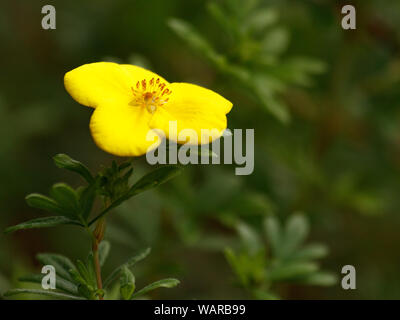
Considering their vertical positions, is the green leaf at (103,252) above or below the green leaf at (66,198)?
below

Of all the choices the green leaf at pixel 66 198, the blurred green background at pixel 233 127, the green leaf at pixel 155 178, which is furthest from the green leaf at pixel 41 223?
the blurred green background at pixel 233 127

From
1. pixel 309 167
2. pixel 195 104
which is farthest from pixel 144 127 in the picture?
pixel 309 167

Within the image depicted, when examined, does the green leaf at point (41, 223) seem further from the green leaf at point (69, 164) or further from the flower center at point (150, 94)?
the flower center at point (150, 94)

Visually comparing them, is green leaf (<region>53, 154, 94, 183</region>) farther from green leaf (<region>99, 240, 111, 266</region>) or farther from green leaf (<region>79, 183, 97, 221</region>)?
green leaf (<region>99, 240, 111, 266</region>)

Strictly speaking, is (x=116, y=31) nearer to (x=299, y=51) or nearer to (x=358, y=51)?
(x=299, y=51)

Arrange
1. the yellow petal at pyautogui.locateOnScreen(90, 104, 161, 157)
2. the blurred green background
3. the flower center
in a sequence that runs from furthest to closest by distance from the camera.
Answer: the blurred green background
the flower center
the yellow petal at pyautogui.locateOnScreen(90, 104, 161, 157)

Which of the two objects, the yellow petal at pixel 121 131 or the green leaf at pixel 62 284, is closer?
the yellow petal at pixel 121 131

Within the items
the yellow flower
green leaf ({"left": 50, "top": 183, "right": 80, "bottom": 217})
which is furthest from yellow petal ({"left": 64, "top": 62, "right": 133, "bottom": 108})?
green leaf ({"left": 50, "top": 183, "right": 80, "bottom": 217})

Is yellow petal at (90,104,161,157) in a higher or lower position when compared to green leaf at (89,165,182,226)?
higher

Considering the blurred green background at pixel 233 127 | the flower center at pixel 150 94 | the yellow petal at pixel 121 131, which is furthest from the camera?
the blurred green background at pixel 233 127
